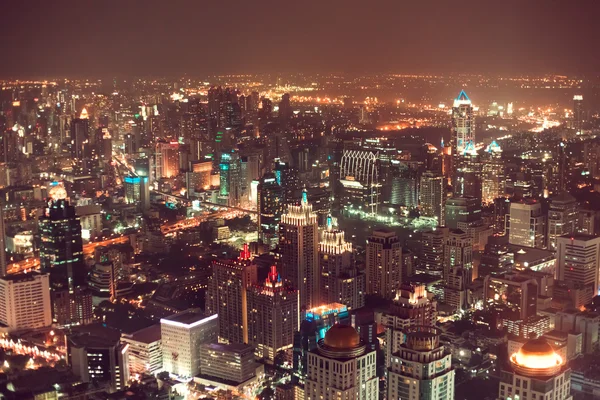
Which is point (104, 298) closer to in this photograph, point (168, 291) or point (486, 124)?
point (168, 291)

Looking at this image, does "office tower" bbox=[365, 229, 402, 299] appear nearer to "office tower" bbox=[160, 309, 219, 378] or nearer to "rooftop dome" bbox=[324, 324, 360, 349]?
"office tower" bbox=[160, 309, 219, 378]

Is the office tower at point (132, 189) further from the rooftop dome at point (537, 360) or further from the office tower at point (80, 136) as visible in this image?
the rooftop dome at point (537, 360)

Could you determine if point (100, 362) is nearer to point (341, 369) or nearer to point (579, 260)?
point (341, 369)

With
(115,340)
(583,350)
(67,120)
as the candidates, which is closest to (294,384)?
(115,340)

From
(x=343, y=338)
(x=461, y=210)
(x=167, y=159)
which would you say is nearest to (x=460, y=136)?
(x=461, y=210)

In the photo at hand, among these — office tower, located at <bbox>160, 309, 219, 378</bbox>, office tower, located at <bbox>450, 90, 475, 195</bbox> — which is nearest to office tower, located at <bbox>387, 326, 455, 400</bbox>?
office tower, located at <bbox>160, 309, 219, 378</bbox>
